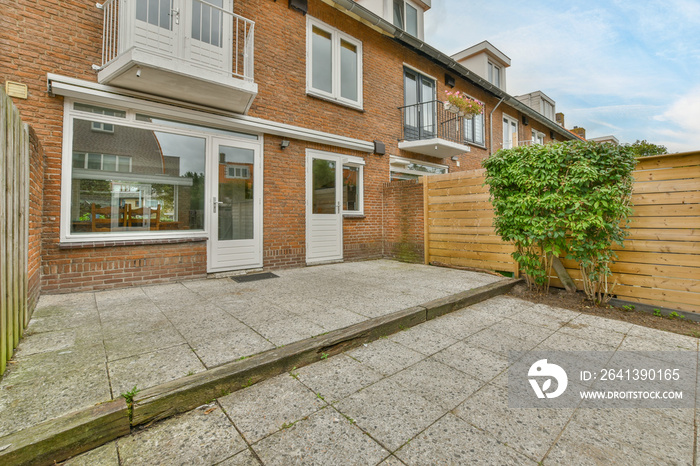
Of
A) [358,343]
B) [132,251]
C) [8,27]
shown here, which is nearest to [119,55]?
[8,27]

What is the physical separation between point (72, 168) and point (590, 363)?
21.2ft

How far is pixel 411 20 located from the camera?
10508mm

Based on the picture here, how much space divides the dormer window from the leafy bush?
8120 mm

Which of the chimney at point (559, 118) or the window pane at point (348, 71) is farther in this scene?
the chimney at point (559, 118)

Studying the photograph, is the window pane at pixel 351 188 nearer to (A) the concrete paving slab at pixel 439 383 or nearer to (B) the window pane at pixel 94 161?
(B) the window pane at pixel 94 161

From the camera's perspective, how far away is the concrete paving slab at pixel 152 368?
6.08ft

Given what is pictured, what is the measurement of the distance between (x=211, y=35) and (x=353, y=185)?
13.4 feet

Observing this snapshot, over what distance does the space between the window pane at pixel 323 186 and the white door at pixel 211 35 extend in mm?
2555

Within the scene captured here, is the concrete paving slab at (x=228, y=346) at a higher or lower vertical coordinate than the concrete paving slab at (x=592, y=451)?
higher

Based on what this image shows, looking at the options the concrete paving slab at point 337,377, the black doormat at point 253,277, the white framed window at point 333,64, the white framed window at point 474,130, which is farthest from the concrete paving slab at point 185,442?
the white framed window at point 474,130

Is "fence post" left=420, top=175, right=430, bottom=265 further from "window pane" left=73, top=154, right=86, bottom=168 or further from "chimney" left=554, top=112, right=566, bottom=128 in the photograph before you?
Result: "chimney" left=554, top=112, right=566, bottom=128

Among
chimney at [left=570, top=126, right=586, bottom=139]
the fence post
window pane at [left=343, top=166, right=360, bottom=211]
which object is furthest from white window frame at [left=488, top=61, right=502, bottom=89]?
window pane at [left=343, top=166, right=360, bottom=211]

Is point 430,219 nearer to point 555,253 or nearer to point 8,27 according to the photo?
point 555,253

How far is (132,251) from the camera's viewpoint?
14.8 feet
